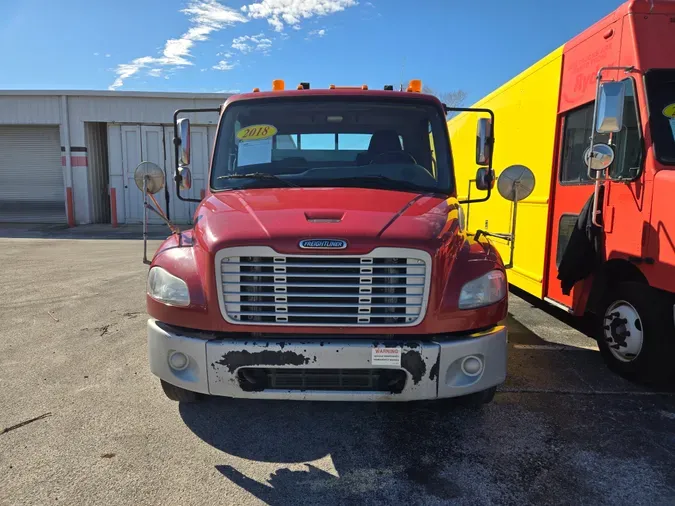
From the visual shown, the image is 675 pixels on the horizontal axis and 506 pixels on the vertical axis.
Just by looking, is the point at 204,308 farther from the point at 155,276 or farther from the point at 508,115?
the point at 508,115

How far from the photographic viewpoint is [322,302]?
9.15ft

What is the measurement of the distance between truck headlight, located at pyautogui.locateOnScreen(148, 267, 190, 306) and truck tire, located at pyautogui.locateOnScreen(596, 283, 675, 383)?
3526mm

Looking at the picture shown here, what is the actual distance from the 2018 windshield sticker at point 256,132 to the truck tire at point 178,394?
79.0 inches

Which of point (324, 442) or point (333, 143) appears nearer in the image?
point (324, 442)

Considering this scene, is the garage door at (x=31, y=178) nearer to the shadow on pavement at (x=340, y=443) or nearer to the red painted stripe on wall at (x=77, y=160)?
the red painted stripe on wall at (x=77, y=160)

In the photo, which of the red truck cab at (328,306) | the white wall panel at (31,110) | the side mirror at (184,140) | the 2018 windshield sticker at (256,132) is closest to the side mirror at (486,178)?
the red truck cab at (328,306)

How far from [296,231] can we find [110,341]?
3282 millimetres

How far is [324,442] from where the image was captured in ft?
10.2

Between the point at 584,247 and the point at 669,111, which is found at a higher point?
the point at 669,111

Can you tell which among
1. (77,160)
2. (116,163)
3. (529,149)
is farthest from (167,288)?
(77,160)

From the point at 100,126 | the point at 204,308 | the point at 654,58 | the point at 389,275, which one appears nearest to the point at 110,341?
the point at 204,308

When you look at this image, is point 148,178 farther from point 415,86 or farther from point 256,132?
point 415,86

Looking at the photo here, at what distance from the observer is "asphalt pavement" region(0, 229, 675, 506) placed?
259 centimetres

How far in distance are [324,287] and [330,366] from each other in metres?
0.45
